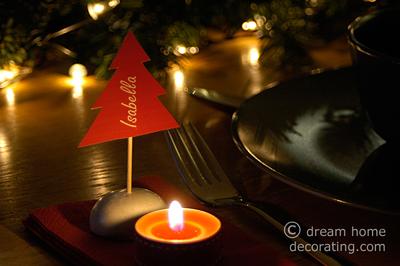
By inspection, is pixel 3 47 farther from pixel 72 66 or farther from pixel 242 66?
pixel 242 66

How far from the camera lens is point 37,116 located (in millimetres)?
894

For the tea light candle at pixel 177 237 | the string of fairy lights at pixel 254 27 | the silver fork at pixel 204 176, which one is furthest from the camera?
the string of fairy lights at pixel 254 27

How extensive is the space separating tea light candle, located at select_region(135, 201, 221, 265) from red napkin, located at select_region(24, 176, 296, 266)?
22 mm

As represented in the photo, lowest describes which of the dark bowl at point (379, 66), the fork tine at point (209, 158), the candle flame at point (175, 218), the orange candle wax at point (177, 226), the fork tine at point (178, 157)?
the fork tine at point (209, 158)

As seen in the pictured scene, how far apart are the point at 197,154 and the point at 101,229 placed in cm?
17

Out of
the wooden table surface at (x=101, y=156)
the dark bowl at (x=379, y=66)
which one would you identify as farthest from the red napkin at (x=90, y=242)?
the dark bowl at (x=379, y=66)

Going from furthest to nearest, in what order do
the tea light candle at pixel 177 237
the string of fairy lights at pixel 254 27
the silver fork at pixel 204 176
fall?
the string of fairy lights at pixel 254 27, the silver fork at pixel 204 176, the tea light candle at pixel 177 237

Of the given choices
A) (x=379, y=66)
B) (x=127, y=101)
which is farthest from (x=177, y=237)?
(x=379, y=66)

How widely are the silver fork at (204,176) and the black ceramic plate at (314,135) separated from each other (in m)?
0.03

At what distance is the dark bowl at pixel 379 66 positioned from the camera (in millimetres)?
595

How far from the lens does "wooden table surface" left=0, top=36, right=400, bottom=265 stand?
569 mm

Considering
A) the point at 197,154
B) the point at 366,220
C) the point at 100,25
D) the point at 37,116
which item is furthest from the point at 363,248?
the point at 100,25

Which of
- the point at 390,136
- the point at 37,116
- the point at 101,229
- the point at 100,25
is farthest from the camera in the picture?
the point at 100,25

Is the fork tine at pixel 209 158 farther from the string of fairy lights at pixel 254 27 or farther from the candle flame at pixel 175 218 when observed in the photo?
the string of fairy lights at pixel 254 27
